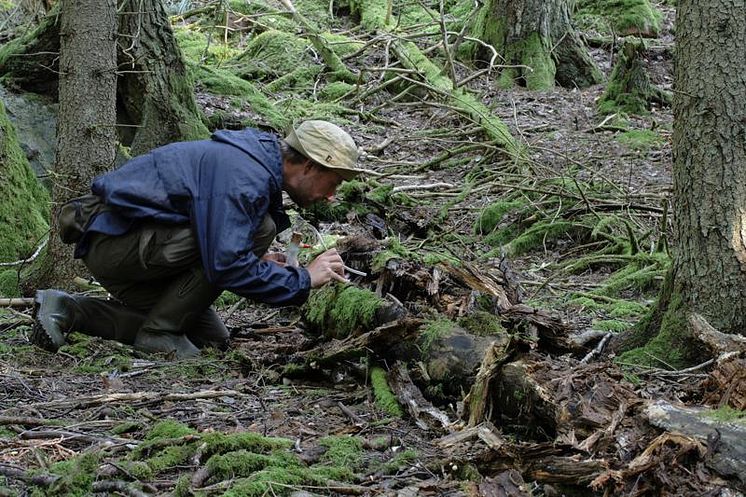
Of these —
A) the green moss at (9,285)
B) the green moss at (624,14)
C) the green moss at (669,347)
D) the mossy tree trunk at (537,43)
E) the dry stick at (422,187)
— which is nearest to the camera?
the green moss at (669,347)

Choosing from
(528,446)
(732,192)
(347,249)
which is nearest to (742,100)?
(732,192)

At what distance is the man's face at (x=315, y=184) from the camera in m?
4.36

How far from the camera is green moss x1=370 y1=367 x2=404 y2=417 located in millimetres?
3637

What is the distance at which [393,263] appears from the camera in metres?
4.75

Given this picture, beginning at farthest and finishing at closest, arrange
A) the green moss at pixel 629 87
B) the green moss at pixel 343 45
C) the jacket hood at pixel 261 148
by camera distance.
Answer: the green moss at pixel 343 45, the green moss at pixel 629 87, the jacket hood at pixel 261 148

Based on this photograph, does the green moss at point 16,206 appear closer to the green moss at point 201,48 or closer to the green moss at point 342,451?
the green moss at point 342,451

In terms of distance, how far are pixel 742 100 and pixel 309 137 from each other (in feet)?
6.68

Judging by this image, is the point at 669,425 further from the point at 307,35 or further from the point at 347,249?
the point at 307,35

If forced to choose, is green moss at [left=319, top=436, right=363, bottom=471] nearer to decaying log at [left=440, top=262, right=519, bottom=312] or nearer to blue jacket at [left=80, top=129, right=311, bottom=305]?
blue jacket at [left=80, top=129, right=311, bottom=305]

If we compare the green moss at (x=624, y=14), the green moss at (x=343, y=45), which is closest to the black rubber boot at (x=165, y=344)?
the green moss at (x=343, y=45)

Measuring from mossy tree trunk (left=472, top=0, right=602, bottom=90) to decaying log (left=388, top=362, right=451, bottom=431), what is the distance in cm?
973

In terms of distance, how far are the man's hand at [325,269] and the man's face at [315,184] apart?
1.01 ft

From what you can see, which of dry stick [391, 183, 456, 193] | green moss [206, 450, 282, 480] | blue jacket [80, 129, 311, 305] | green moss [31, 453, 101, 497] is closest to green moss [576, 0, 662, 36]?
dry stick [391, 183, 456, 193]

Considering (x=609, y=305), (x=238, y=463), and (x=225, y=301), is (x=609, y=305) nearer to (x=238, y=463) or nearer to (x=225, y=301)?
(x=225, y=301)
